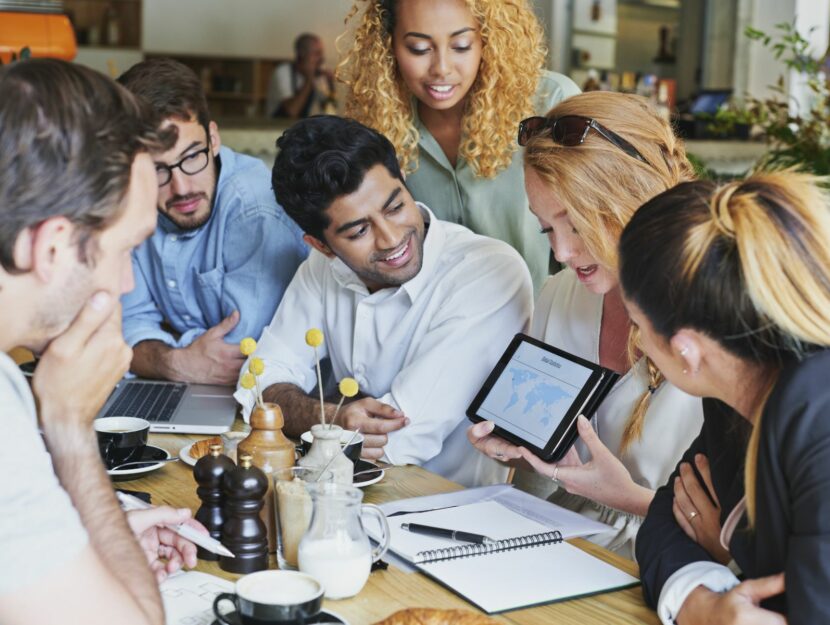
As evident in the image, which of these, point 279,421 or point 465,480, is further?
point 465,480

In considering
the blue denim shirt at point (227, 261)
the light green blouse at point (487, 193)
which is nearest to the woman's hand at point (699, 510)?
the light green blouse at point (487, 193)

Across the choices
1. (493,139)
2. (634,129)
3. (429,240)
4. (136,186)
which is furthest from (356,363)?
(136,186)

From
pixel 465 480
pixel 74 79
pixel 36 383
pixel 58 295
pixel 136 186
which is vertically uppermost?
pixel 74 79

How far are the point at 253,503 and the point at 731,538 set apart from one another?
0.63 meters

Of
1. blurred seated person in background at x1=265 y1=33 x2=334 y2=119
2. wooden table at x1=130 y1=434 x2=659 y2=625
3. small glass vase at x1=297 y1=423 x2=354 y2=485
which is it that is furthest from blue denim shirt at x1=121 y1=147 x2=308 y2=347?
blurred seated person in background at x1=265 y1=33 x2=334 y2=119

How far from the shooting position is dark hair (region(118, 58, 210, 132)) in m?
2.55

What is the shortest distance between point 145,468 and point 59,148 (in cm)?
88

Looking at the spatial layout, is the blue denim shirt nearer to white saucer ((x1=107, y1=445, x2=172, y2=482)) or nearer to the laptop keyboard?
the laptop keyboard

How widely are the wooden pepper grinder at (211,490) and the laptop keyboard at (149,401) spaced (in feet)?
2.21

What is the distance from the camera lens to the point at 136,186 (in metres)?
1.24

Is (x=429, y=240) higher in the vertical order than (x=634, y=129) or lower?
lower

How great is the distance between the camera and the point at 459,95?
2.60 m

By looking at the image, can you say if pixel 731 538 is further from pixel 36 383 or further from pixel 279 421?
pixel 36 383

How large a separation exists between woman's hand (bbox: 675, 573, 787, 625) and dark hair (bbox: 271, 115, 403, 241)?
1.19 m
